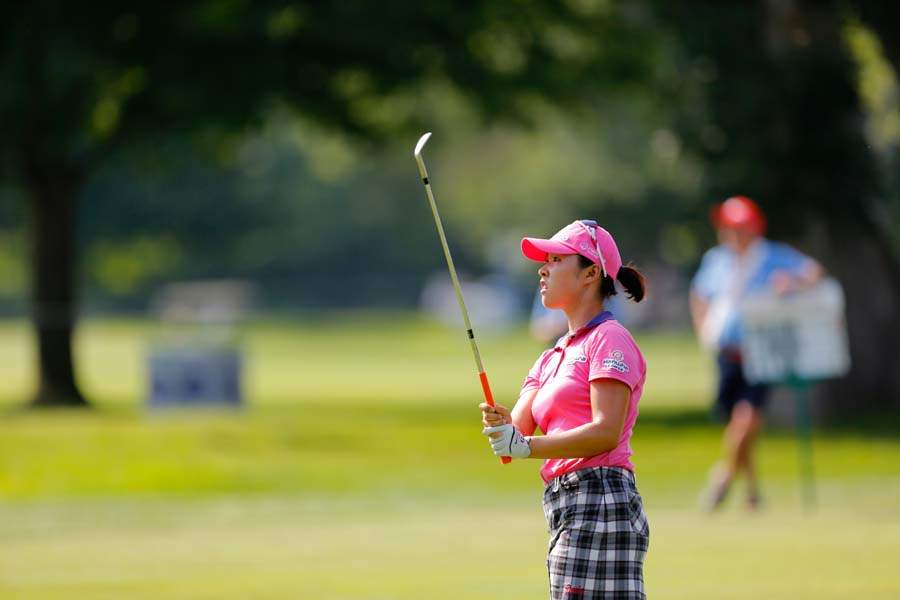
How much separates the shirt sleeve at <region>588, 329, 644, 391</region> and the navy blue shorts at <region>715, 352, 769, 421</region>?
746 cm

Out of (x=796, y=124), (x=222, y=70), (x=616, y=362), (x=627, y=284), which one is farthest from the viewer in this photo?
(x=222, y=70)

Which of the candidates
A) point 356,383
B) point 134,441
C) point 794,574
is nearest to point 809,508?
point 794,574

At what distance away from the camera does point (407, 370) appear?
42344 millimetres

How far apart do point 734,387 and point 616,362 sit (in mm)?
7664

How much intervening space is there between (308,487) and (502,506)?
9.71ft

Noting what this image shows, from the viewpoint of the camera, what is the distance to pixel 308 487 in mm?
16531

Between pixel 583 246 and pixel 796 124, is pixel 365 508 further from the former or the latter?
pixel 583 246

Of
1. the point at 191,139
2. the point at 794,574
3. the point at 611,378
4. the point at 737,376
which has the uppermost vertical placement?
the point at 191,139

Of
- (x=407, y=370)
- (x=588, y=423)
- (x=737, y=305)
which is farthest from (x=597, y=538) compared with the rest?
(x=407, y=370)

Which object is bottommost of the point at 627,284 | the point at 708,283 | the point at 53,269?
the point at 627,284

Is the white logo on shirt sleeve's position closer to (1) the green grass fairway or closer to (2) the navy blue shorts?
(1) the green grass fairway

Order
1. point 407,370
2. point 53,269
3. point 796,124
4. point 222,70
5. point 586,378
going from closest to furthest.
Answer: point 586,378, point 796,124, point 222,70, point 53,269, point 407,370

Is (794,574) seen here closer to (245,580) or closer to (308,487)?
(245,580)

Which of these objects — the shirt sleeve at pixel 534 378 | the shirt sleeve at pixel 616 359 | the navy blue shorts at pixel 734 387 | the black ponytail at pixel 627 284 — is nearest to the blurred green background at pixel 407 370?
the navy blue shorts at pixel 734 387
